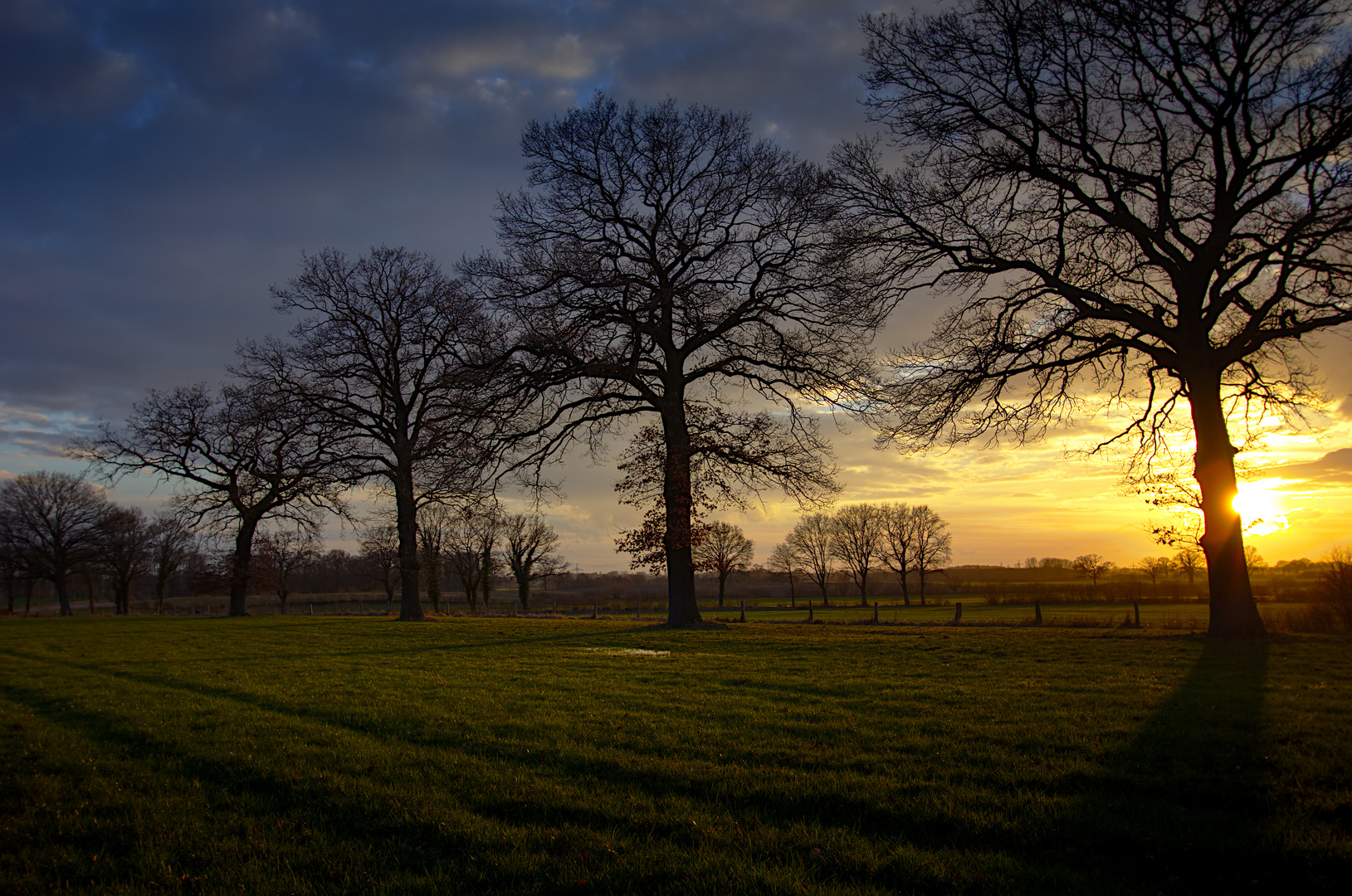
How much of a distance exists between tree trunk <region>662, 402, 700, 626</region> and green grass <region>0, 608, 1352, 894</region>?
10018 mm

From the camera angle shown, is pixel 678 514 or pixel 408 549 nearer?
pixel 678 514

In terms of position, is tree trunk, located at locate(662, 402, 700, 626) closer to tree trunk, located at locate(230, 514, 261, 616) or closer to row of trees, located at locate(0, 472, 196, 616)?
tree trunk, located at locate(230, 514, 261, 616)

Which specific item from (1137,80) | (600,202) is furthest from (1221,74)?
(600,202)

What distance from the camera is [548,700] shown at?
9258 millimetres

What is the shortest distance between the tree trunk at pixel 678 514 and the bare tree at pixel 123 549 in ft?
178

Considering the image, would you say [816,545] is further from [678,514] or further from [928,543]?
[678,514]

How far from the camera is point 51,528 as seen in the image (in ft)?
184

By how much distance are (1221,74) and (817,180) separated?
9.19 meters

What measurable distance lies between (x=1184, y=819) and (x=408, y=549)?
31.9 metres

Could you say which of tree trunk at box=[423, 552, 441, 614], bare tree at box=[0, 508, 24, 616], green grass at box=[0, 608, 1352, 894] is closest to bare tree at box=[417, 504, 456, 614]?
tree trunk at box=[423, 552, 441, 614]

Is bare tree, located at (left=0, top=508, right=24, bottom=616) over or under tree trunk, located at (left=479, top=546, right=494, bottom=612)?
over

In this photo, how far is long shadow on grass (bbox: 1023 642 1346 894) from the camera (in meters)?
3.87

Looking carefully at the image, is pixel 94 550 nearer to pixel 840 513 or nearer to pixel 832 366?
pixel 832 366

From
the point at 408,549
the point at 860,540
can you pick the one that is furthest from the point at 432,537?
the point at 860,540
